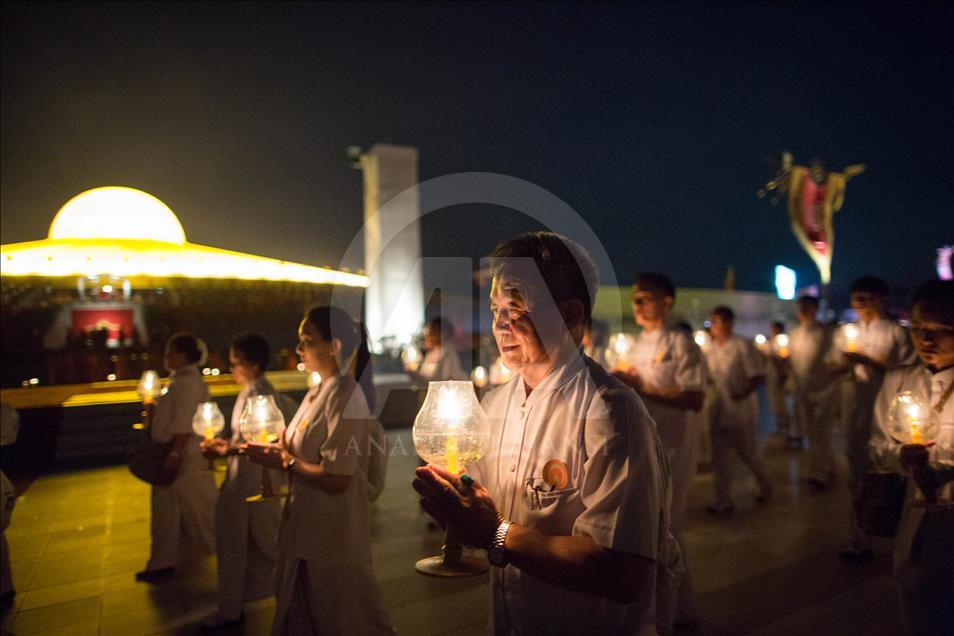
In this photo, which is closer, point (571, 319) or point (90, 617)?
point (571, 319)

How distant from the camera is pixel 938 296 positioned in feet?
9.61

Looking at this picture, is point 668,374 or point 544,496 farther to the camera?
point 668,374

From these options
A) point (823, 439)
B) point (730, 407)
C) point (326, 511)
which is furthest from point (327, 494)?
point (823, 439)

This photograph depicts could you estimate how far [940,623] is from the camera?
2602mm

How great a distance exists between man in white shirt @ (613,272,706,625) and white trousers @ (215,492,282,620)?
2.76 m

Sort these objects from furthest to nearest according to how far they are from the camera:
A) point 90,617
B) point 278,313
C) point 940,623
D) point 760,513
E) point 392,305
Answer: point 392,305 → point 278,313 → point 760,513 → point 90,617 → point 940,623

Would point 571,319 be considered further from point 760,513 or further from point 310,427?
point 760,513

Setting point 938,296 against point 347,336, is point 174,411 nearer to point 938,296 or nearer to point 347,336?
point 347,336

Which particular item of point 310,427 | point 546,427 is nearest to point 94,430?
point 310,427

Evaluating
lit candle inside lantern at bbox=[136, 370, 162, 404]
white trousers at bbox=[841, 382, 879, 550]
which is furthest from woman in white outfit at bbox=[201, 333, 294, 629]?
white trousers at bbox=[841, 382, 879, 550]

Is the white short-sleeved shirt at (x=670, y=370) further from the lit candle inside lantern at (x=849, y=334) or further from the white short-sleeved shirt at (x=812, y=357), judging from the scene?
the white short-sleeved shirt at (x=812, y=357)

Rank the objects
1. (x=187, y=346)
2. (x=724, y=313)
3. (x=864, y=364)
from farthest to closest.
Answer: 1. (x=724, y=313)
2. (x=187, y=346)
3. (x=864, y=364)

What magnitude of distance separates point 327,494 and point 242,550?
144 cm

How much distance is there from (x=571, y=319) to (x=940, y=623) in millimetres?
2282
